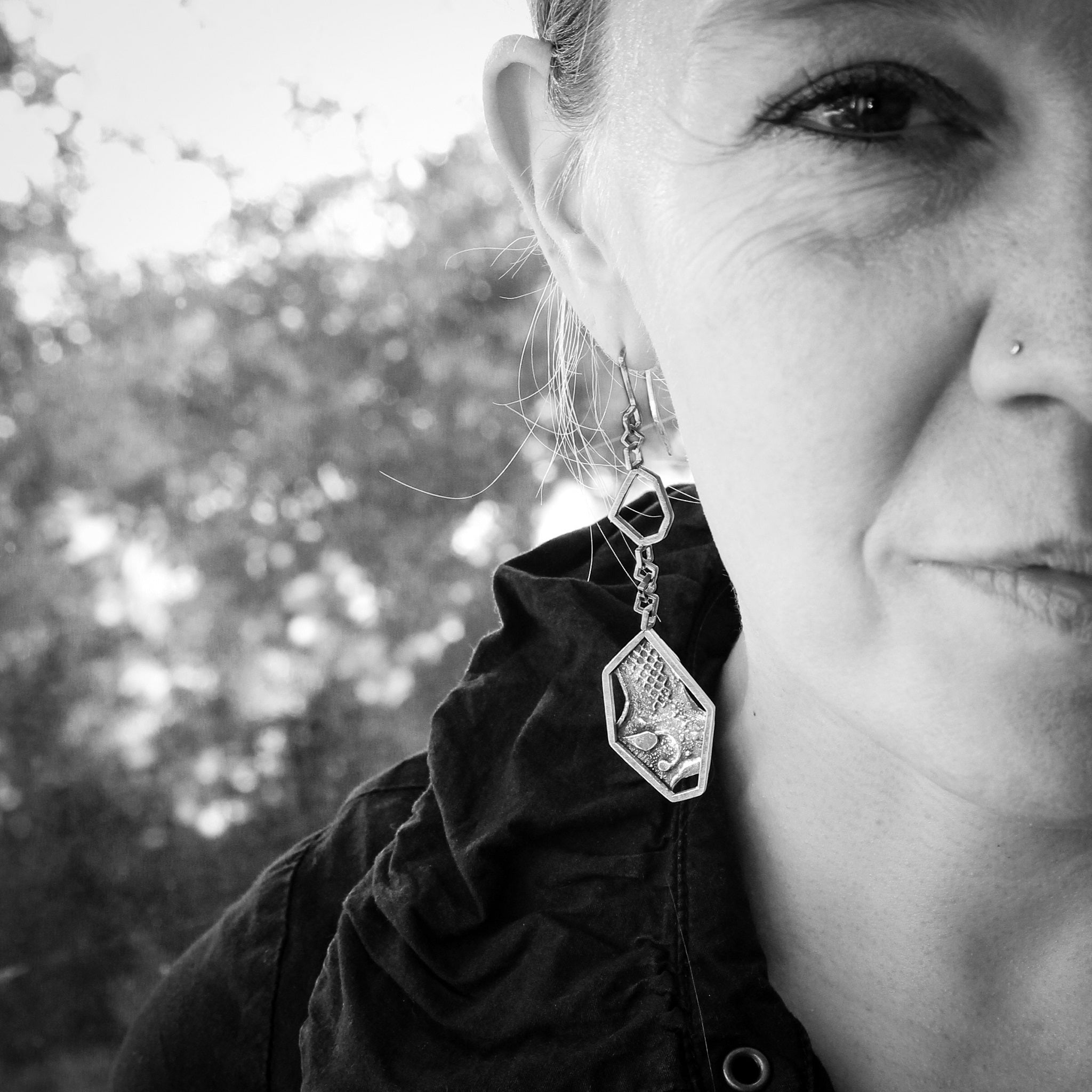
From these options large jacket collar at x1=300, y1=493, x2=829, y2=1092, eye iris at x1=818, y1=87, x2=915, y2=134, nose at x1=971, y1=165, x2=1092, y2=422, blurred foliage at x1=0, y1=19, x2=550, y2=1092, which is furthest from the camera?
blurred foliage at x1=0, y1=19, x2=550, y2=1092

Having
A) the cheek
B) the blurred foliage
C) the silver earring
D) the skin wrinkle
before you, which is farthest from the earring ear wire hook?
the blurred foliage

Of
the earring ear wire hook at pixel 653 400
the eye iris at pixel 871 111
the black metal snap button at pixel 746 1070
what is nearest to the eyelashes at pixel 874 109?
the eye iris at pixel 871 111

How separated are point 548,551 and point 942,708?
Answer: 2.07 feet

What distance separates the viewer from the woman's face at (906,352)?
0.61 metres

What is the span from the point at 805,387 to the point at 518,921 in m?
0.57

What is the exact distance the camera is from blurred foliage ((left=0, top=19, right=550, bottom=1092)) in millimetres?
2465

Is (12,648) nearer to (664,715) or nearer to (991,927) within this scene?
(664,715)

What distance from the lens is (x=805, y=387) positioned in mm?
688

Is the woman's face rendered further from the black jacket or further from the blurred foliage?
the blurred foliage

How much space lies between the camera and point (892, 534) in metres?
0.66

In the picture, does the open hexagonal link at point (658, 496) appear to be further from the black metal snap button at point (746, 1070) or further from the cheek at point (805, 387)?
the black metal snap button at point (746, 1070)

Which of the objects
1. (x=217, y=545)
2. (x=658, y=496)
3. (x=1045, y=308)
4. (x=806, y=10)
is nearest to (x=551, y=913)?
(x=658, y=496)

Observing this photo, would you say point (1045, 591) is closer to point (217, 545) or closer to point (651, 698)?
point (651, 698)

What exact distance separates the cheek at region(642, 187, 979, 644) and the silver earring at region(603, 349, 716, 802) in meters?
0.20
